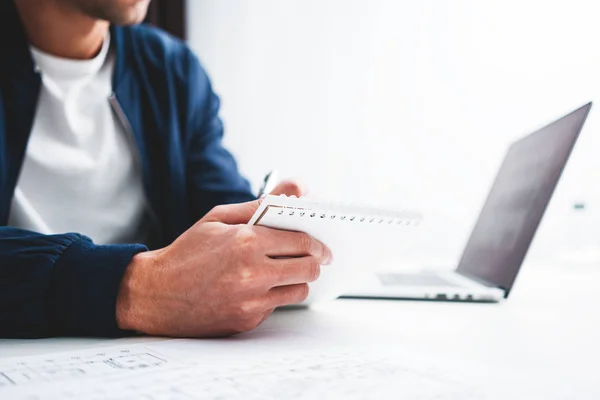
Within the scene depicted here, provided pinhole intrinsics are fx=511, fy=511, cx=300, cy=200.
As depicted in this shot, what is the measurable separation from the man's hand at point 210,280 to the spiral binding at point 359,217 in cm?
5

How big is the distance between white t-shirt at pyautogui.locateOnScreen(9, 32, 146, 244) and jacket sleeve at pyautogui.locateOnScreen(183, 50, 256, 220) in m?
0.12

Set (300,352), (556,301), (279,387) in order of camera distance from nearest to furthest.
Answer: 1. (279,387)
2. (300,352)
3. (556,301)

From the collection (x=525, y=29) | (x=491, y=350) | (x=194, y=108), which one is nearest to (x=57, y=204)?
(x=194, y=108)

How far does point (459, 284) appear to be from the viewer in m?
0.87

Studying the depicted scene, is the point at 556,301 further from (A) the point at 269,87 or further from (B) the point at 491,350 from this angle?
(A) the point at 269,87

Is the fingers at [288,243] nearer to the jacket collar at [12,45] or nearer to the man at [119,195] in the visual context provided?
the man at [119,195]

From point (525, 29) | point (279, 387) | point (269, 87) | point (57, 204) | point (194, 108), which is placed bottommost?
point (57, 204)

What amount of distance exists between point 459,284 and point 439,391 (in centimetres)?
58

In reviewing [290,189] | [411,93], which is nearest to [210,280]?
[290,189]

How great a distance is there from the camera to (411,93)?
158 centimetres

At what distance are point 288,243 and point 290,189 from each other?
216 mm

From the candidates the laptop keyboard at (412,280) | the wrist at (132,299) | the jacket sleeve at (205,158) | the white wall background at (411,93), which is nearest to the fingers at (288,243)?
the wrist at (132,299)

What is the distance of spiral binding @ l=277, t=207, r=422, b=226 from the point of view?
0.46 metres

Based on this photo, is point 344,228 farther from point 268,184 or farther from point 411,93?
point 411,93
